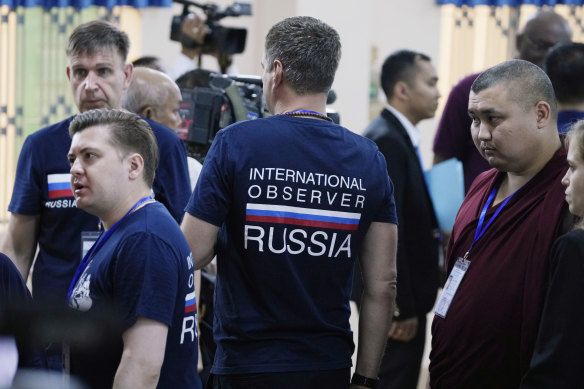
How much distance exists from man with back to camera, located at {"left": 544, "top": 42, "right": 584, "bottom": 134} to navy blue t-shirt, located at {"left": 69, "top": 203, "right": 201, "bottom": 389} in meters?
1.38

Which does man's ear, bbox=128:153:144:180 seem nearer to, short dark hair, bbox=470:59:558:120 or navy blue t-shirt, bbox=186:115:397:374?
navy blue t-shirt, bbox=186:115:397:374

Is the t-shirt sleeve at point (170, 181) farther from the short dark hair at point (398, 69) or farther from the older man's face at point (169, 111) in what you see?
the short dark hair at point (398, 69)

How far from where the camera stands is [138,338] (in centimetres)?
160

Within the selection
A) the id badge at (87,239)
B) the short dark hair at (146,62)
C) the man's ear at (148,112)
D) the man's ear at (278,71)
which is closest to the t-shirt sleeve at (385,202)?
the man's ear at (278,71)

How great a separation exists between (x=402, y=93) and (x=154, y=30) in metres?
2.93

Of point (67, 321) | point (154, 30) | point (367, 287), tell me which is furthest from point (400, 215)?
point (154, 30)

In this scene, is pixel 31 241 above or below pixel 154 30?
A: below

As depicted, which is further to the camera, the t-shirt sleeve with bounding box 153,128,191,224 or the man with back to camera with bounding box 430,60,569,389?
the t-shirt sleeve with bounding box 153,128,191,224

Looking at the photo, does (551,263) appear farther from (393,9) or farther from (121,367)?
(393,9)

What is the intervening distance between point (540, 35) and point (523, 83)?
5.08 feet

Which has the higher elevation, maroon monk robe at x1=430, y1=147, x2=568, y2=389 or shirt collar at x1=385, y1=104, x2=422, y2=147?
shirt collar at x1=385, y1=104, x2=422, y2=147

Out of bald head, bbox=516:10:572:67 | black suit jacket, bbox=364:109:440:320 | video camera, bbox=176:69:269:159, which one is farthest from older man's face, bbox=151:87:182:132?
bald head, bbox=516:10:572:67

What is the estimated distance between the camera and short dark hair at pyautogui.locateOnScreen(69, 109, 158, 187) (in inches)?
69.7

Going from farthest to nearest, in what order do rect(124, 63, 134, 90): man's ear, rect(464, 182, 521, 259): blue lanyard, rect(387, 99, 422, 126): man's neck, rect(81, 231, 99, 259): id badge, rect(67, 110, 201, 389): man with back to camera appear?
1. rect(387, 99, 422, 126): man's neck
2. rect(124, 63, 134, 90): man's ear
3. rect(81, 231, 99, 259): id badge
4. rect(464, 182, 521, 259): blue lanyard
5. rect(67, 110, 201, 389): man with back to camera
